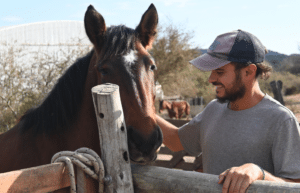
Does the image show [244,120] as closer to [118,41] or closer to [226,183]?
[226,183]

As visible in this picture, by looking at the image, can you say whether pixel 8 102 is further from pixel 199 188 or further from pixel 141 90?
pixel 199 188

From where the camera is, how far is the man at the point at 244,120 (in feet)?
4.58

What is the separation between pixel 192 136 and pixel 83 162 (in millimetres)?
1147

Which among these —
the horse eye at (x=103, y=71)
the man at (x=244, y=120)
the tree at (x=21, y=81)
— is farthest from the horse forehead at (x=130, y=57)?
the tree at (x=21, y=81)

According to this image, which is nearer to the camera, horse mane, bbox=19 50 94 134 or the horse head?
the horse head

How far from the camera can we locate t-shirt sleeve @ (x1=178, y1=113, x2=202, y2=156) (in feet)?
6.55

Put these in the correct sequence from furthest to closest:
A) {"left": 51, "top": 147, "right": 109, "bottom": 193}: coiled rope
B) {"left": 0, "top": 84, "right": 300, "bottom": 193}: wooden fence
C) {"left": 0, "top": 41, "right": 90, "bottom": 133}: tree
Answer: {"left": 0, "top": 41, "right": 90, "bottom": 133}: tree → {"left": 51, "top": 147, "right": 109, "bottom": 193}: coiled rope → {"left": 0, "top": 84, "right": 300, "bottom": 193}: wooden fence

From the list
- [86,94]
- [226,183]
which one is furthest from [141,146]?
[86,94]

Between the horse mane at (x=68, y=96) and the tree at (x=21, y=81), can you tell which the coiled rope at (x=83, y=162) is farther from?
the tree at (x=21, y=81)

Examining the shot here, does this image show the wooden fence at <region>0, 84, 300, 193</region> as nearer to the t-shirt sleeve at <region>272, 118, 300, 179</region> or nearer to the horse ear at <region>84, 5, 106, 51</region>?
the t-shirt sleeve at <region>272, 118, 300, 179</region>

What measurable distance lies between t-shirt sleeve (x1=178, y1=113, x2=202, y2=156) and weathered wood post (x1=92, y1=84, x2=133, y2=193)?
932 millimetres

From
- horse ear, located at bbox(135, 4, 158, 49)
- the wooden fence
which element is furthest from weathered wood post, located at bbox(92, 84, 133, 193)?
horse ear, located at bbox(135, 4, 158, 49)

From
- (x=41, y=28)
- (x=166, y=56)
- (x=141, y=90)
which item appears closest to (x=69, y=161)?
(x=141, y=90)

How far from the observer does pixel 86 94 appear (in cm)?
205
